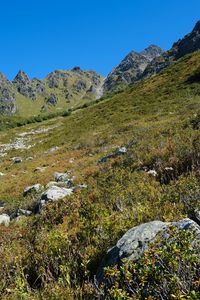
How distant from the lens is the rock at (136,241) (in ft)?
16.4

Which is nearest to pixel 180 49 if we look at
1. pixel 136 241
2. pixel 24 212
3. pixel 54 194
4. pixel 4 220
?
pixel 54 194

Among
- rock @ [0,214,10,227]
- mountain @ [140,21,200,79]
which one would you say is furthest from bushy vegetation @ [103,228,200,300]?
mountain @ [140,21,200,79]

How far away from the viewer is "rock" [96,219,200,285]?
4992mm

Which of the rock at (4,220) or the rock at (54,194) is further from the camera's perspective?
the rock at (54,194)

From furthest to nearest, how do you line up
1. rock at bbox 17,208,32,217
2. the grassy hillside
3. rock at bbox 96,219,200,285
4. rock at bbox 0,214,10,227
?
rock at bbox 17,208,32,217 < rock at bbox 0,214,10,227 < the grassy hillside < rock at bbox 96,219,200,285

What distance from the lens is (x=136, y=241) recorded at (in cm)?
525

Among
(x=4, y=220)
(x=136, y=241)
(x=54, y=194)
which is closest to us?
(x=136, y=241)

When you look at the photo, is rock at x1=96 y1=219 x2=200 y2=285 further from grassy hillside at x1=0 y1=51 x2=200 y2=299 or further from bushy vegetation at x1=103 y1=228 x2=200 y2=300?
bushy vegetation at x1=103 y1=228 x2=200 y2=300

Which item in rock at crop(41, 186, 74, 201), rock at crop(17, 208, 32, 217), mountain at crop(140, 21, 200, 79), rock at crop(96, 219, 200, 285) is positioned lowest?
rock at crop(17, 208, 32, 217)

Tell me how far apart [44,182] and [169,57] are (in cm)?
16818

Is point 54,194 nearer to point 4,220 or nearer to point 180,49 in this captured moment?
point 4,220

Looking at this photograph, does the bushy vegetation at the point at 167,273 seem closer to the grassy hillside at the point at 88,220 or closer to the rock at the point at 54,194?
the grassy hillside at the point at 88,220

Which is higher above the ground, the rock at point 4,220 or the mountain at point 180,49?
the mountain at point 180,49

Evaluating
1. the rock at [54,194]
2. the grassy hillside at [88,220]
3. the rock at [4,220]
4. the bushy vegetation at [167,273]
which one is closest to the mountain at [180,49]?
the rock at [54,194]
